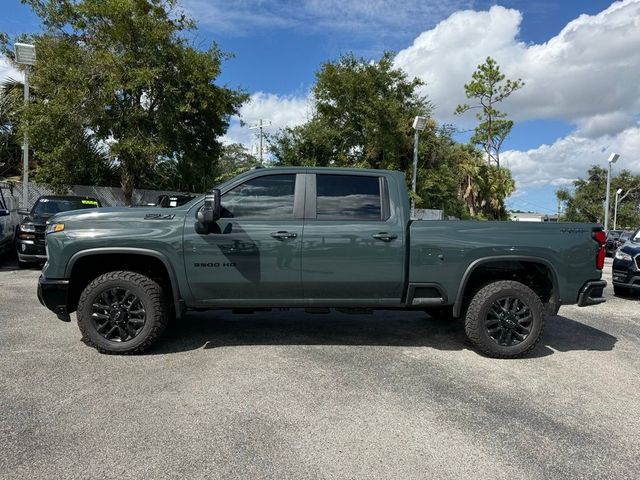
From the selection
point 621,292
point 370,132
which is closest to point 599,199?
point 370,132

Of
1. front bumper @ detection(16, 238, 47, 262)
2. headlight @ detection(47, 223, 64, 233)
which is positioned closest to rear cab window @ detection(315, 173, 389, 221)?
headlight @ detection(47, 223, 64, 233)

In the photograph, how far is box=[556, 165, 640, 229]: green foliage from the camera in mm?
65438

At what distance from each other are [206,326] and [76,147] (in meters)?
13.0

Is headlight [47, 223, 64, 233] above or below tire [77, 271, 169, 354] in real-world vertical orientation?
above

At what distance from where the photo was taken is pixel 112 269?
5117mm

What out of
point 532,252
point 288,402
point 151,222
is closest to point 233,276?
point 151,222

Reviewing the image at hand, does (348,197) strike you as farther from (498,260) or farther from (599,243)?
(599,243)

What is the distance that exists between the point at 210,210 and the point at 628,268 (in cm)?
836

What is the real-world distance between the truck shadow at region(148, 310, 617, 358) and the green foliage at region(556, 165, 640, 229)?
66.8 m

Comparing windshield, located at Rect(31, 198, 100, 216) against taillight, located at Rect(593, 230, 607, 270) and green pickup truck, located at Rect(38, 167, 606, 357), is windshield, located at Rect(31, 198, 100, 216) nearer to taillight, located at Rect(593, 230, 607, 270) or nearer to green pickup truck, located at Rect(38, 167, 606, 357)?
green pickup truck, located at Rect(38, 167, 606, 357)

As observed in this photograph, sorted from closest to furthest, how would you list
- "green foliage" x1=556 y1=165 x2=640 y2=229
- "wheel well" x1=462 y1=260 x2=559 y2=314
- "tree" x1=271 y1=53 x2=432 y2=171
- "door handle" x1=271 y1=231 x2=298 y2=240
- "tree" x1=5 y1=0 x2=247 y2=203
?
"door handle" x1=271 y1=231 x2=298 y2=240 < "wheel well" x1=462 y1=260 x2=559 y2=314 < "tree" x1=5 y1=0 x2=247 y2=203 < "tree" x1=271 y1=53 x2=432 y2=171 < "green foliage" x1=556 y1=165 x2=640 y2=229

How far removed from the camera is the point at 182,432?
338 centimetres

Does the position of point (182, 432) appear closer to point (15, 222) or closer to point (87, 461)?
point (87, 461)

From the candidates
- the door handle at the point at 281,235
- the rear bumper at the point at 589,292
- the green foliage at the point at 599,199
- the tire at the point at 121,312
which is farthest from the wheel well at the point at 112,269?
the green foliage at the point at 599,199
